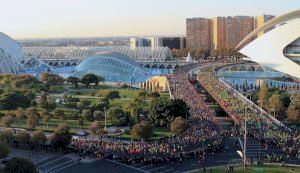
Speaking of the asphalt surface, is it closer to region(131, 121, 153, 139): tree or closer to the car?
region(131, 121, 153, 139): tree

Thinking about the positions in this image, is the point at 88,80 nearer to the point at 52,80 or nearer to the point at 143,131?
the point at 52,80

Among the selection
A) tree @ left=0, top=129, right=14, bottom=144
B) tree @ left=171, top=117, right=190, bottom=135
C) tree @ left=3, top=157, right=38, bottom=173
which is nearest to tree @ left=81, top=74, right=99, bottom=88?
tree @ left=171, top=117, right=190, bottom=135

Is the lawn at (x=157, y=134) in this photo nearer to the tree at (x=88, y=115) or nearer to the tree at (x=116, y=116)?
the tree at (x=116, y=116)

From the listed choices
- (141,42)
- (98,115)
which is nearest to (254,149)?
(98,115)

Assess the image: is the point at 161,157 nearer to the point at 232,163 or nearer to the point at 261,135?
the point at 232,163

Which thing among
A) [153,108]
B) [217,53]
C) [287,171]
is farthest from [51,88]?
[217,53]

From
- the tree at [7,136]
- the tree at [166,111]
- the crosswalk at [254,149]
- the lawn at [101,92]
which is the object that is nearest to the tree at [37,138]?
the tree at [7,136]
